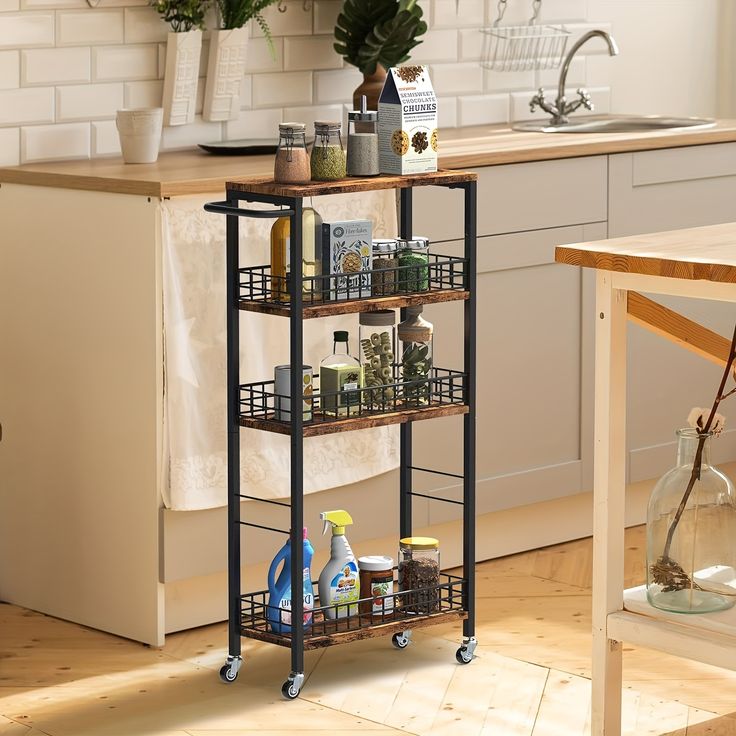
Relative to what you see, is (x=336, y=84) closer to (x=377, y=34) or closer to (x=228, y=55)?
(x=377, y=34)

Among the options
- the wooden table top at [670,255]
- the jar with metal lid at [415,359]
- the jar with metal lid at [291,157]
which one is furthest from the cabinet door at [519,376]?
the wooden table top at [670,255]

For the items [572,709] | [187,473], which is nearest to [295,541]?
[187,473]

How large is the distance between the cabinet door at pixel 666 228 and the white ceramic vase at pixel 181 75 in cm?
116

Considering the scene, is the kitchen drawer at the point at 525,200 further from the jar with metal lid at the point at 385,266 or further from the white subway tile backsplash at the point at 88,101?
the white subway tile backsplash at the point at 88,101

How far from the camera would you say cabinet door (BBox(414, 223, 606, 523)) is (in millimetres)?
4125

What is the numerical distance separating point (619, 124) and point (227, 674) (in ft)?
8.06

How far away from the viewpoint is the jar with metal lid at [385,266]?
3.36m

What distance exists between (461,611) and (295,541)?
0.50 m

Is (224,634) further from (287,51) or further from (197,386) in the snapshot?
(287,51)

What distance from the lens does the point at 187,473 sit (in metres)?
3.57

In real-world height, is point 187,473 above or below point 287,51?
below

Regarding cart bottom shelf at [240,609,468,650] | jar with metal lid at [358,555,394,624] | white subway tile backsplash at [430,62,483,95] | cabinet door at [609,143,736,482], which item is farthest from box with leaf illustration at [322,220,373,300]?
white subway tile backsplash at [430,62,483,95]

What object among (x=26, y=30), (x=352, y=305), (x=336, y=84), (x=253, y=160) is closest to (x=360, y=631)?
(x=352, y=305)

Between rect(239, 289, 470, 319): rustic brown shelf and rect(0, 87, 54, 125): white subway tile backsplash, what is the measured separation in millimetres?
967
